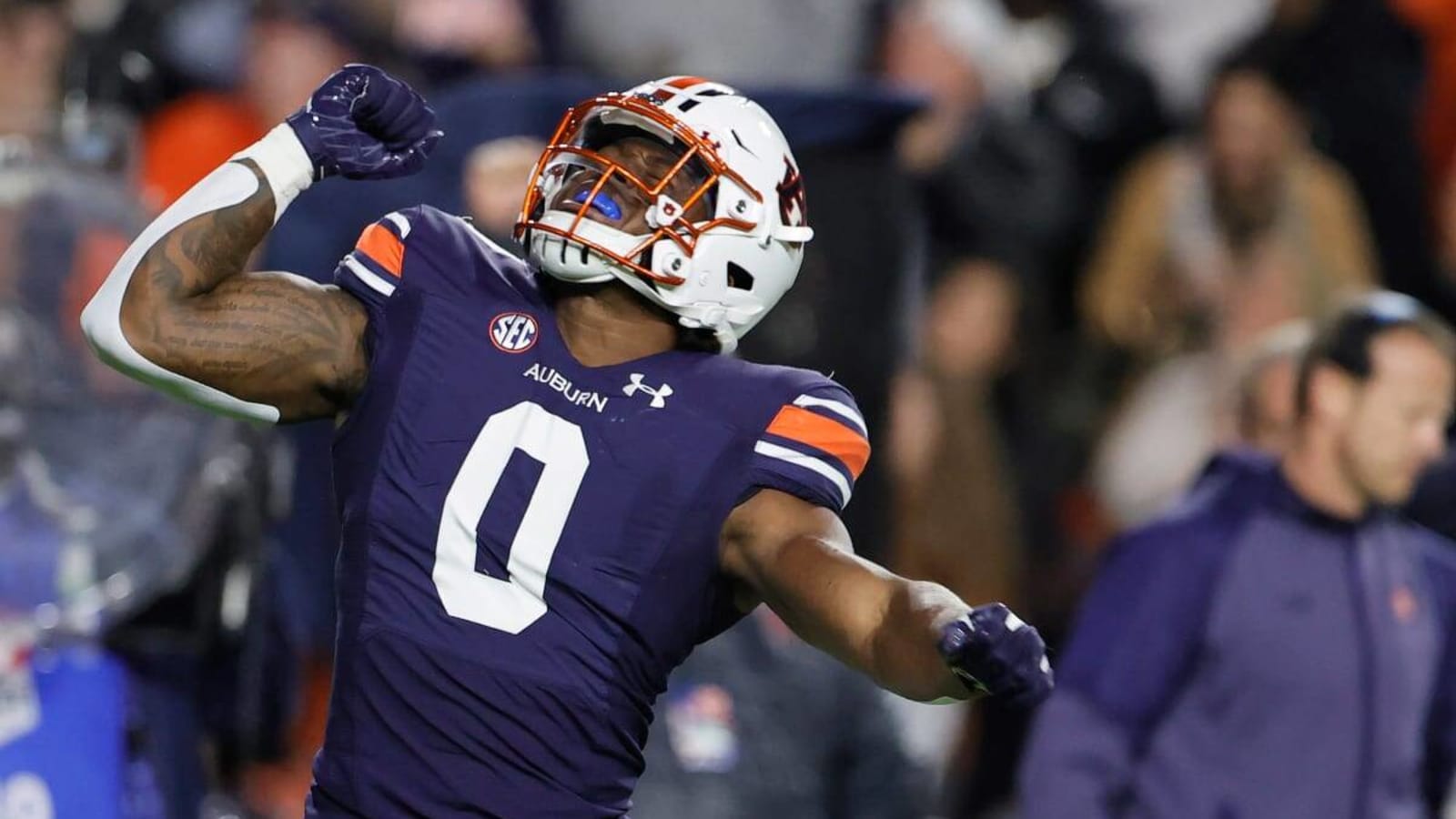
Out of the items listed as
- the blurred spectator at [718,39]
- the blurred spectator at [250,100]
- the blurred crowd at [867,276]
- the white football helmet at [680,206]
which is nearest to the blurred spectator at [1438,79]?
the blurred crowd at [867,276]

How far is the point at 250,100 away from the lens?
7.03m

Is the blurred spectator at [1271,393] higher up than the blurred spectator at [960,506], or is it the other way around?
the blurred spectator at [1271,393]

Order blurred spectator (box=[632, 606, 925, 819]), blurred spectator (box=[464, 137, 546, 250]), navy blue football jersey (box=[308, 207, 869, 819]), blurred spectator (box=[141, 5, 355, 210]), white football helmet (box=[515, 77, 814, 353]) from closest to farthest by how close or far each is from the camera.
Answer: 1. navy blue football jersey (box=[308, 207, 869, 819])
2. white football helmet (box=[515, 77, 814, 353])
3. blurred spectator (box=[632, 606, 925, 819])
4. blurred spectator (box=[464, 137, 546, 250])
5. blurred spectator (box=[141, 5, 355, 210])

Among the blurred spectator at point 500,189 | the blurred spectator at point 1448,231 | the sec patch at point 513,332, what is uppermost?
the sec patch at point 513,332

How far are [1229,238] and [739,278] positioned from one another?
13.2ft

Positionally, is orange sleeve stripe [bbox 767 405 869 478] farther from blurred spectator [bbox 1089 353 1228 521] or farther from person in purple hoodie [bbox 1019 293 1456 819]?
blurred spectator [bbox 1089 353 1228 521]

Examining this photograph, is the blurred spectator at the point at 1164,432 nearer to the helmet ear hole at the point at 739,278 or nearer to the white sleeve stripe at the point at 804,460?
the helmet ear hole at the point at 739,278

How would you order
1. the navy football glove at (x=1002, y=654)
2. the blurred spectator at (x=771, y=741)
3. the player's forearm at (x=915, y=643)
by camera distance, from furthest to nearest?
the blurred spectator at (x=771, y=741) → the player's forearm at (x=915, y=643) → the navy football glove at (x=1002, y=654)

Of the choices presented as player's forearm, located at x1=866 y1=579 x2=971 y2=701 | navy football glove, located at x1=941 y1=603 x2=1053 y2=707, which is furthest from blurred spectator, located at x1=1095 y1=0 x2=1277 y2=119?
navy football glove, located at x1=941 y1=603 x2=1053 y2=707

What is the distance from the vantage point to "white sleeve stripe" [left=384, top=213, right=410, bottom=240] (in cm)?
364

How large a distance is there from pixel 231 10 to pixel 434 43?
59 centimetres

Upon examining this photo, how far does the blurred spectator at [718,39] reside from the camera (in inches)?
279

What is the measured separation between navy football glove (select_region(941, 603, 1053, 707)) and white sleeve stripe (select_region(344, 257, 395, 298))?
3.45 ft

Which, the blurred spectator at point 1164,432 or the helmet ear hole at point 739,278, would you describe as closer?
the helmet ear hole at point 739,278
